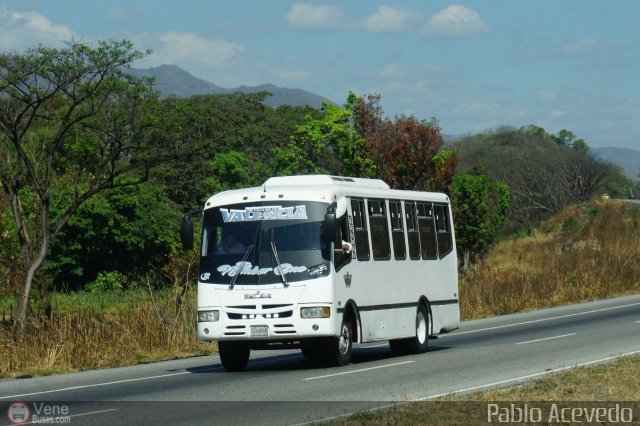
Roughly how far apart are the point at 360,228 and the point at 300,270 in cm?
202

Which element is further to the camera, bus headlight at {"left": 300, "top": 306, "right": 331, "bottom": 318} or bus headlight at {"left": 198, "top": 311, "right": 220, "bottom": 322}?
bus headlight at {"left": 198, "top": 311, "right": 220, "bottom": 322}

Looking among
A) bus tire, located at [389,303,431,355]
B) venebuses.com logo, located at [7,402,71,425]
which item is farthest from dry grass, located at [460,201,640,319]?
venebuses.com logo, located at [7,402,71,425]

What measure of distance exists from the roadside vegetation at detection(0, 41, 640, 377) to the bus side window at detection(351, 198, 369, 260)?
15.7 feet

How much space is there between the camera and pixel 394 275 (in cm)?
2253

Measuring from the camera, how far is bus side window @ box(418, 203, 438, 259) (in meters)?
24.2

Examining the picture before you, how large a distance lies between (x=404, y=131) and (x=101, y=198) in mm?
13375

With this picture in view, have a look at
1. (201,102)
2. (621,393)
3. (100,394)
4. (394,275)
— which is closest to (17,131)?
(394,275)

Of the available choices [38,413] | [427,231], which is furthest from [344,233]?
[38,413]

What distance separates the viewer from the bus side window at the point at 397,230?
22859 mm

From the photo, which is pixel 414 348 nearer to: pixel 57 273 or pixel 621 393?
pixel 621 393

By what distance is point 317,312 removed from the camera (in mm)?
19438

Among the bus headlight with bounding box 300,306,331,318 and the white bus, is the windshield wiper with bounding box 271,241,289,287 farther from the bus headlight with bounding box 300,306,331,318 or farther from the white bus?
the bus headlight with bounding box 300,306,331,318

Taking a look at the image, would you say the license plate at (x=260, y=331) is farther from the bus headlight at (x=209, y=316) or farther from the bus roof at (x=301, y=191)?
the bus roof at (x=301, y=191)

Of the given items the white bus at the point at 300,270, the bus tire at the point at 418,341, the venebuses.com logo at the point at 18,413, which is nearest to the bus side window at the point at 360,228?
the white bus at the point at 300,270
